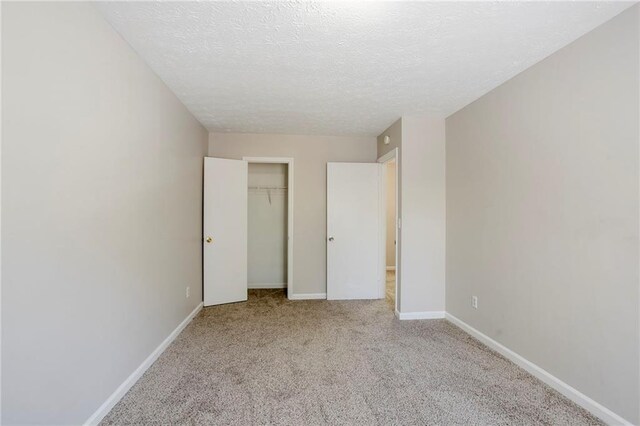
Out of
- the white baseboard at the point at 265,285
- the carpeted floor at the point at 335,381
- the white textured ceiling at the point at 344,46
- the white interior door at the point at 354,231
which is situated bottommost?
the carpeted floor at the point at 335,381

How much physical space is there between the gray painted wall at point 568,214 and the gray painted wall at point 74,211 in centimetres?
293

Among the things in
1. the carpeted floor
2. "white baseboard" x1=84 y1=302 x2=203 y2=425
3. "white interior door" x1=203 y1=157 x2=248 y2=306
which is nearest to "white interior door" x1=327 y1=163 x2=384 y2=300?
the carpeted floor

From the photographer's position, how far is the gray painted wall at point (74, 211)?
1139 millimetres

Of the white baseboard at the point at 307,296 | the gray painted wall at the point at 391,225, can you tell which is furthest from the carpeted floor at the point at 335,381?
the gray painted wall at the point at 391,225

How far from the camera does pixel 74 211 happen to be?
143cm

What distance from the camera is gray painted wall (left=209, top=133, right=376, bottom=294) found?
4074 mm

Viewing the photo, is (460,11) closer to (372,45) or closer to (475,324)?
(372,45)

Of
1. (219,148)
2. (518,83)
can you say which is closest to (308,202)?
(219,148)

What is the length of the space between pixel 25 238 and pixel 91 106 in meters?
0.79

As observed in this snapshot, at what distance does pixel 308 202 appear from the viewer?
4.14 meters

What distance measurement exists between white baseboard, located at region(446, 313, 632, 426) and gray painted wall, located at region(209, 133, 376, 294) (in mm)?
2099

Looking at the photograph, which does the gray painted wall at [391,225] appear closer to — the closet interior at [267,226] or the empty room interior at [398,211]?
the closet interior at [267,226]

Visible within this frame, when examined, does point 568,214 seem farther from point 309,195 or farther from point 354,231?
point 309,195

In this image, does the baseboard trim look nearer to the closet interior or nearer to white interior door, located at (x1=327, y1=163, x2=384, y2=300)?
white interior door, located at (x1=327, y1=163, x2=384, y2=300)
